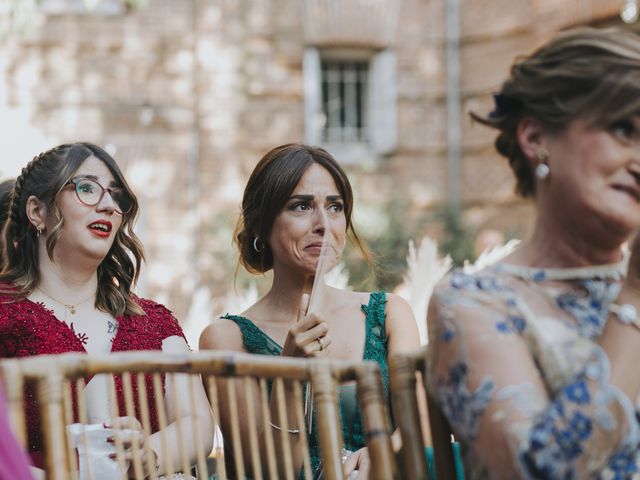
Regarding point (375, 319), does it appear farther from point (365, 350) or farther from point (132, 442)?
point (132, 442)

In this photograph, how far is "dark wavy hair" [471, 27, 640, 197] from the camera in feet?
5.30

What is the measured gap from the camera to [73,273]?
2811 millimetres

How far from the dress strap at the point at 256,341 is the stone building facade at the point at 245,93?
23.5 ft

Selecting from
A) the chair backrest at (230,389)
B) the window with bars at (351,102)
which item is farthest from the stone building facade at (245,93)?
the chair backrest at (230,389)

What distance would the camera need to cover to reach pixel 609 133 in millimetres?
1630

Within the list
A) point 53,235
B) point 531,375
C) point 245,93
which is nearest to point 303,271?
point 53,235

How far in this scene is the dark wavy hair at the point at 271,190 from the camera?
289 centimetres

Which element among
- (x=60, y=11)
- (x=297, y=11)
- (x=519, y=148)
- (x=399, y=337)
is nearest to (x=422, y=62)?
(x=297, y=11)

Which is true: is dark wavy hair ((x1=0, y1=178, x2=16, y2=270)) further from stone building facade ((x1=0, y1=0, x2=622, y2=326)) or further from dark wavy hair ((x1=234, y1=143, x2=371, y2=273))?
stone building facade ((x1=0, y1=0, x2=622, y2=326))

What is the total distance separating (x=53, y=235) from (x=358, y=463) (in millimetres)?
1136

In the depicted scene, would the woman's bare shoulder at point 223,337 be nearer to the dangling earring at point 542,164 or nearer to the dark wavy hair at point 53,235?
the dark wavy hair at point 53,235

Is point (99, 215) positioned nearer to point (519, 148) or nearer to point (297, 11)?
point (519, 148)

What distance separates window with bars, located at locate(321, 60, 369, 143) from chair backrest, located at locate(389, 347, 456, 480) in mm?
9646

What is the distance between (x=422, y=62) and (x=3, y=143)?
666 centimetres
